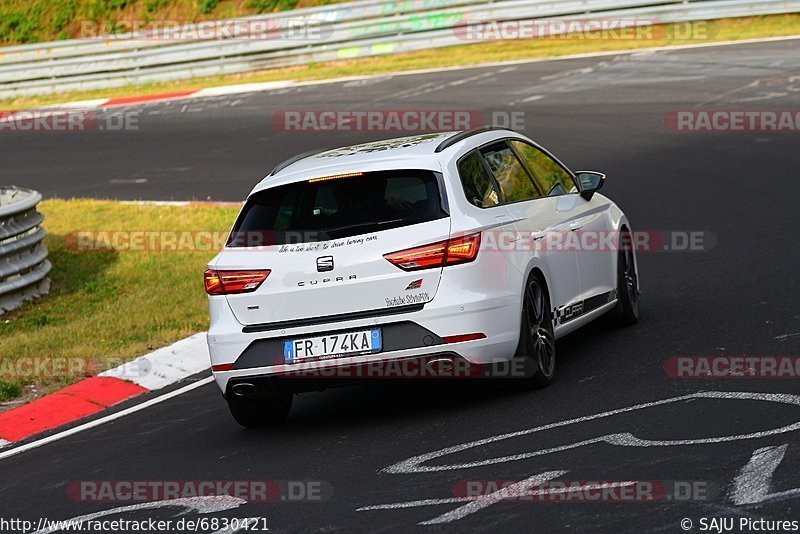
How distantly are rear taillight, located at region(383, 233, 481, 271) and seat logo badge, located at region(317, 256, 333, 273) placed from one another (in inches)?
12.7

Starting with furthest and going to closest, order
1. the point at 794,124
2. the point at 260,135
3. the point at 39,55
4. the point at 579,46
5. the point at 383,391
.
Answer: the point at 39,55, the point at 579,46, the point at 260,135, the point at 794,124, the point at 383,391

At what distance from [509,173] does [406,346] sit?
1789 mm

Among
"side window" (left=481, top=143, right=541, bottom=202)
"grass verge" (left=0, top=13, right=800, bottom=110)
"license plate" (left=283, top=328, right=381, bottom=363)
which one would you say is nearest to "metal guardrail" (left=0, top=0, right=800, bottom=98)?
"grass verge" (left=0, top=13, right=800, bottom=110)

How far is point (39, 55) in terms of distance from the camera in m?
34.0

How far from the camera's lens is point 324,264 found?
8.05 m

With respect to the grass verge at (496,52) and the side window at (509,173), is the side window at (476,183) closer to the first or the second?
the side window at (509,173)

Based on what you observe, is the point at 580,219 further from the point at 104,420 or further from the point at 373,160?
the point at 104,420

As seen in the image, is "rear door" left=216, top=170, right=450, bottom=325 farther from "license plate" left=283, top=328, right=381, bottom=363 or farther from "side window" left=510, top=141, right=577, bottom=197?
"side window" left=510, top=141, right=577, bottom=197

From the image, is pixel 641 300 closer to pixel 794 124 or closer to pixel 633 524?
pixel 633 524

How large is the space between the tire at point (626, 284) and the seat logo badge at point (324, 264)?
302 centimetres

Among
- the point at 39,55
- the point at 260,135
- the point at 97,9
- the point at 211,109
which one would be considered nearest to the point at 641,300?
A: the point at 260,135

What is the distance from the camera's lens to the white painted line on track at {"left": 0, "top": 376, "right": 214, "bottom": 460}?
30.1 ft

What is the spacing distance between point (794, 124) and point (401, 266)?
1227 cm

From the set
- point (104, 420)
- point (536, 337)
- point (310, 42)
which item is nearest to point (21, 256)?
point (104, 420)
